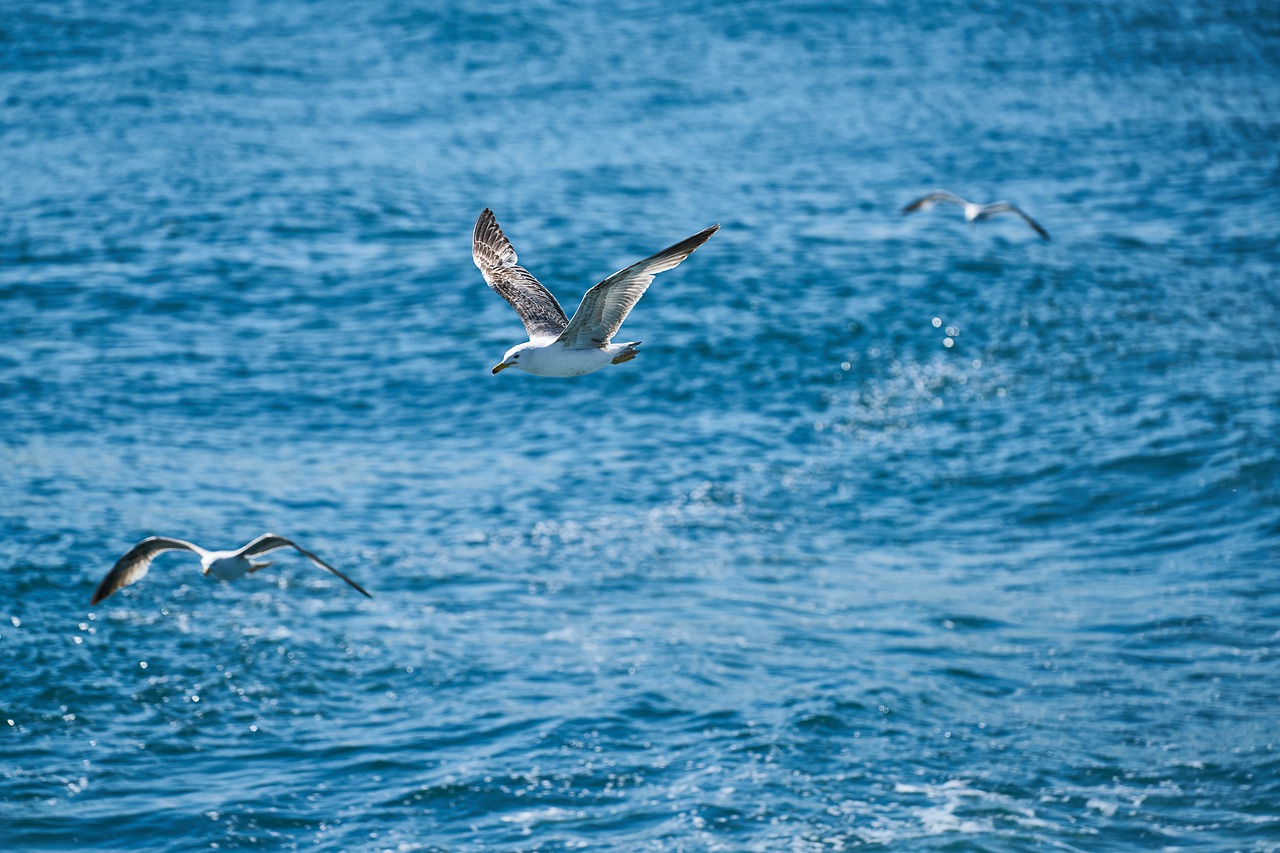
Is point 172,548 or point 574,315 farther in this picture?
point 172,548

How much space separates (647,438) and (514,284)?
12.8 metres

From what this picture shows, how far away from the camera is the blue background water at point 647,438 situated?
54.6ft

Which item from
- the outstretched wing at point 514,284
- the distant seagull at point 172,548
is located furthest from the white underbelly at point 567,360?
the distant seagull at point 172,548

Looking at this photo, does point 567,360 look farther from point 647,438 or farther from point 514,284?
point 647,438

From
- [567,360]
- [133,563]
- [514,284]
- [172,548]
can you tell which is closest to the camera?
[567,360]

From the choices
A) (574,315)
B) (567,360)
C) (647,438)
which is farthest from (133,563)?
(647,438)

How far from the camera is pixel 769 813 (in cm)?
1567

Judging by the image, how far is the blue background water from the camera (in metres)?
16.6

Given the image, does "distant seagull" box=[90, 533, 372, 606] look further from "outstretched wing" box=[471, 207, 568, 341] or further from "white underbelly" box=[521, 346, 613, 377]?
"white underbelly" box=[521, 346, 613, 377]

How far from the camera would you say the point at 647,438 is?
25.5m

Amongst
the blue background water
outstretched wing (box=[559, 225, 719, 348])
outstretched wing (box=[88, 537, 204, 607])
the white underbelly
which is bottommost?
the blue background water

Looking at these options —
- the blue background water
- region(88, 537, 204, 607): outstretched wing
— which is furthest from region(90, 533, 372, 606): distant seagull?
the blue background water

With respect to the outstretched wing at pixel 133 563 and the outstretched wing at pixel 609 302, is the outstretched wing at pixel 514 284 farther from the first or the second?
the outstretched wing at pixel 133 563

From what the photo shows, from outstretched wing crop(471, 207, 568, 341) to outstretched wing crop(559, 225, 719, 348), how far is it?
683 millimetres
